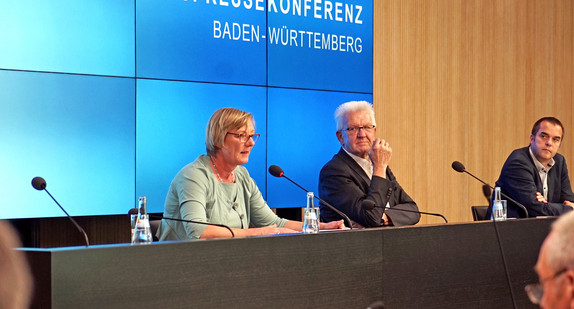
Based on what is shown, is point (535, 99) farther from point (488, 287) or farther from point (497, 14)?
point (488, 287)

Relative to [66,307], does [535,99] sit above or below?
above

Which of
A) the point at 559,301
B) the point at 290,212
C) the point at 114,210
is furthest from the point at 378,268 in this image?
the point at 290,212

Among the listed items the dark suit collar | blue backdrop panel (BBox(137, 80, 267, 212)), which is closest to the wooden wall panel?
blue backdrop panel (BBox(137, 80, 267, 212))

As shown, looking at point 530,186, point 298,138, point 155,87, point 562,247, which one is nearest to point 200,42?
point 155,87

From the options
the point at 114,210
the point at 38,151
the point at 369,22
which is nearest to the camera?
the point at 38,151

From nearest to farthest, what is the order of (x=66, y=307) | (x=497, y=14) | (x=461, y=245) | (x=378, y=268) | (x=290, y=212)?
(x=66, y=307) < (x=378, y=268) < (x=461, y=245) < (x=290, y=212) < (x=497, y=14)

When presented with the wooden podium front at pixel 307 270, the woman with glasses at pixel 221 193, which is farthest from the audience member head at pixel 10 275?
the woman with glasses at pixel 221 193

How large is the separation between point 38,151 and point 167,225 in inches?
46.2

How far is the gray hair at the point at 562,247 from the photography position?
1.21 m

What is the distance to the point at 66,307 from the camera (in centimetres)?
200

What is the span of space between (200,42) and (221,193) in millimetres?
1673

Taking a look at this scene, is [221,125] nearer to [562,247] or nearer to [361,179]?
[361,179]

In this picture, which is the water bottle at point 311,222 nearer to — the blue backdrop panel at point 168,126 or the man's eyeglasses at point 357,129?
the man's eyeglasses at point 357,129

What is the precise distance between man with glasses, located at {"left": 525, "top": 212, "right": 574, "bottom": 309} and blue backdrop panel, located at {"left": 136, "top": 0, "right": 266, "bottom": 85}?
366 centimetres
